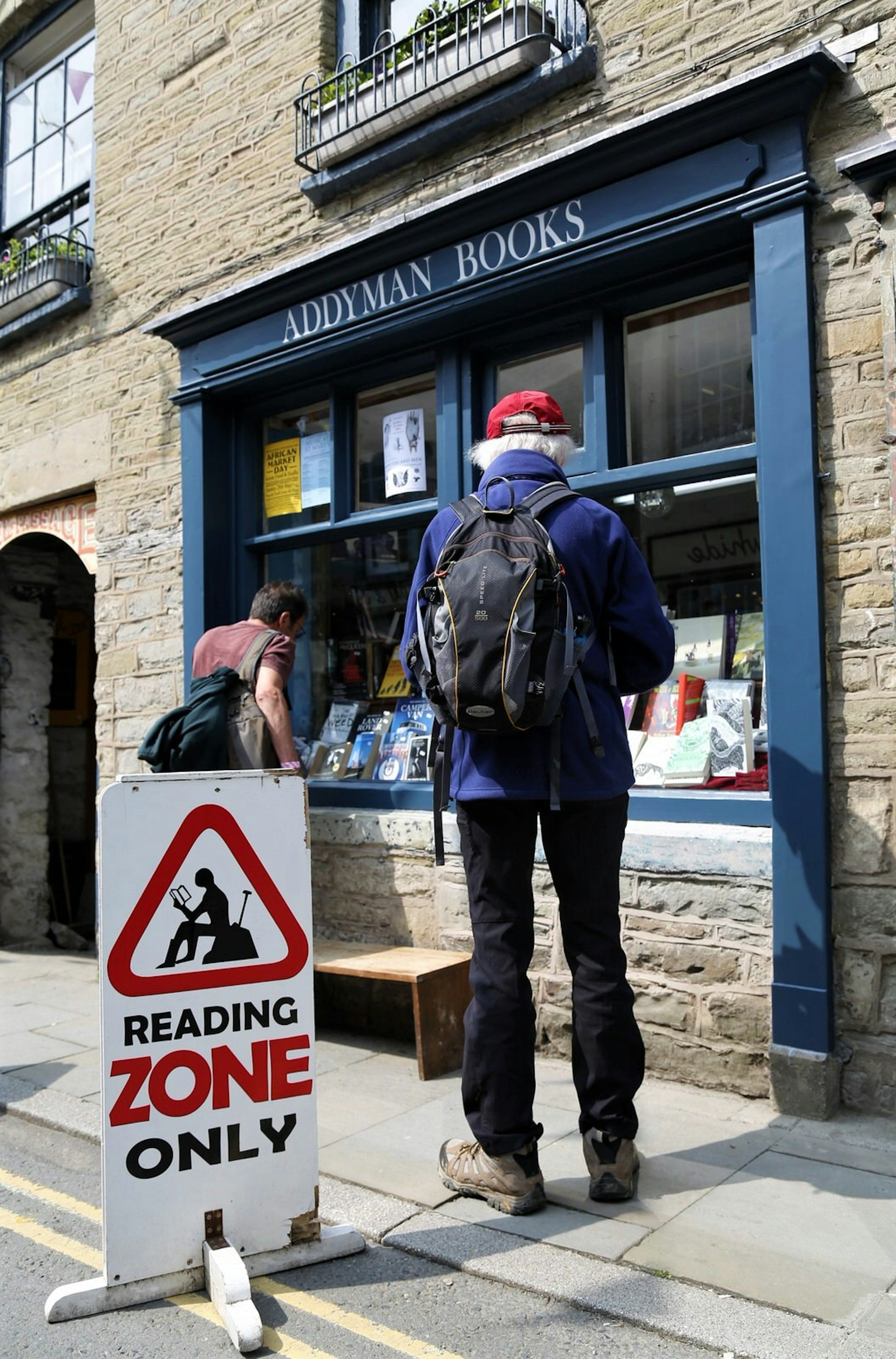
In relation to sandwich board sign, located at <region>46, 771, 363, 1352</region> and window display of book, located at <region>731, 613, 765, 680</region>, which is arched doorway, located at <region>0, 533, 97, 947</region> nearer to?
window display of book, located at <region>731, 613, 765, 680</region>

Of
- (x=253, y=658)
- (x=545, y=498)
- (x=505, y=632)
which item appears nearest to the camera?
(x=505, y=632)

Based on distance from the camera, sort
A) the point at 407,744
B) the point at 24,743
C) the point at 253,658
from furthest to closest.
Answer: the point at 24,743 → the point at 407,744 → the point at 253,658

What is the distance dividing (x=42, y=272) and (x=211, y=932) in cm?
632

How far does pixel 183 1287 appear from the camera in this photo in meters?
2.74

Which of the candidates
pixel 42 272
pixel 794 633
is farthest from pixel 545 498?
pixel 42 272

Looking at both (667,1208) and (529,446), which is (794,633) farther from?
(667,1208)

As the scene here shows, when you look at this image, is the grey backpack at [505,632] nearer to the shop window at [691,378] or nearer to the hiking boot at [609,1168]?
the hiking boot at [609,1168]

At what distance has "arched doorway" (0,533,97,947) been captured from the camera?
854 centimetres

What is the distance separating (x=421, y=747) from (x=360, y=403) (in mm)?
1993

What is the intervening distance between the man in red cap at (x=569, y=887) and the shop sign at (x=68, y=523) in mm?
4846

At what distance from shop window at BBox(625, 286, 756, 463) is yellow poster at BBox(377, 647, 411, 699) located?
1.86 metres

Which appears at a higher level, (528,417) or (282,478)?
(282,478)

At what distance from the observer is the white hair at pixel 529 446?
135 inches

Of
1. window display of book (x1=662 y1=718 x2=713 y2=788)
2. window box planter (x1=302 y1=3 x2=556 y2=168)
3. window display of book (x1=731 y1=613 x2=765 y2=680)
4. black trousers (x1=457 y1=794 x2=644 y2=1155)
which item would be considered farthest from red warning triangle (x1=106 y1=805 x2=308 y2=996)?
window box planter (x1=302 y1=3 x2=556 y2=168)
